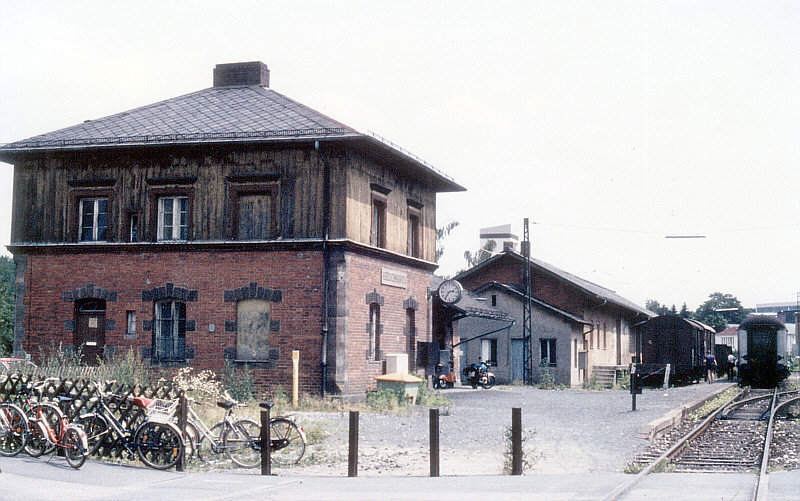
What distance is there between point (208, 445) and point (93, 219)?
12.4 meters

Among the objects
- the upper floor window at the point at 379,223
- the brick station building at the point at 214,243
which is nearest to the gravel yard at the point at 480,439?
the brick station building at the point at 214,243

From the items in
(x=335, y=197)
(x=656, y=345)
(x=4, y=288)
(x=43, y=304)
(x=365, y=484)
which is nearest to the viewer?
(x=365, y=484)

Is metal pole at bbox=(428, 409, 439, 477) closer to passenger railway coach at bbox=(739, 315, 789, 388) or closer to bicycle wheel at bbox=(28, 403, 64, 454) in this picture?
bicycle wheel at bbox=(28, 403, 64, 454)

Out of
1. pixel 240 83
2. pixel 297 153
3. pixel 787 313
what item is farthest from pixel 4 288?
pixel 787 313

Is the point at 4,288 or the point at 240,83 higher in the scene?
the point at 240,83

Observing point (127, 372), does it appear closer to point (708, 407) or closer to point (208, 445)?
point (208, 445)

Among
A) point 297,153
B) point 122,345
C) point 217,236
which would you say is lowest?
point 122,345

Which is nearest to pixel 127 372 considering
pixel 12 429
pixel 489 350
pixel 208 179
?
pixel 208 179

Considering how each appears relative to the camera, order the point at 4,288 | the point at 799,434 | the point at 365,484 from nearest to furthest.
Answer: the point at 365,484
the point at 799,434
the point at 4,288

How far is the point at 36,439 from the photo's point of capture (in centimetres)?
1265

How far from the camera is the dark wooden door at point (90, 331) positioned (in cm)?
2256

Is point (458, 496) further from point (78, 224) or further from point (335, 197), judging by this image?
point (78, 224)

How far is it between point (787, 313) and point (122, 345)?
9852 cm

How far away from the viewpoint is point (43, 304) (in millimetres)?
22906
